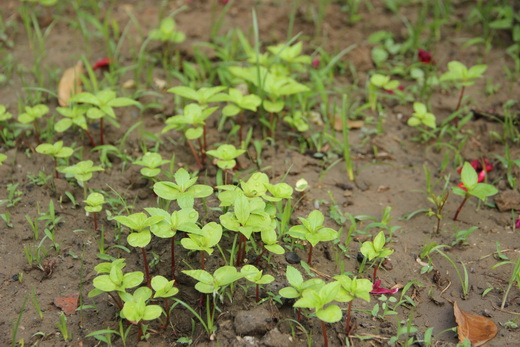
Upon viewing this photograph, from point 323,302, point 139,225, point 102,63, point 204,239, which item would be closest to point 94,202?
point 139,225

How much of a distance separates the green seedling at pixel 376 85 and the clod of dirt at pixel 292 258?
1.49 meters

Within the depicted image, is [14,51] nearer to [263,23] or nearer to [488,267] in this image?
[263,23]

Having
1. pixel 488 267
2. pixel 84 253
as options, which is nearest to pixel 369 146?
pixel 488 267

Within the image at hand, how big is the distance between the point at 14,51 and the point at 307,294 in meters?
3.17

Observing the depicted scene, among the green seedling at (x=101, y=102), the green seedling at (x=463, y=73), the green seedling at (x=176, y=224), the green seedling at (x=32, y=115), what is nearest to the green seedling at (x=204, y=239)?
the green seedling at (x=176, y=224)

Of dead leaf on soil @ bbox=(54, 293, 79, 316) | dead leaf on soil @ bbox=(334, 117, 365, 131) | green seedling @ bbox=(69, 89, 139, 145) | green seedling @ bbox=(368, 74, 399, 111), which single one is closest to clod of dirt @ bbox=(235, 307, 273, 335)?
dead leaf on soil @ bbox=(54, 293, 79, 316)

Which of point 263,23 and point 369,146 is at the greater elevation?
point 263,23

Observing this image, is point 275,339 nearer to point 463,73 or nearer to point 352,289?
point 352,289

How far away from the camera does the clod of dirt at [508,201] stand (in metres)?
3.15

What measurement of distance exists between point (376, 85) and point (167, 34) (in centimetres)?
155

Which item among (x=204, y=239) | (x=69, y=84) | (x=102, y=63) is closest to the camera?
(x=204, y=239)

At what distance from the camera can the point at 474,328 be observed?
8.13 feet

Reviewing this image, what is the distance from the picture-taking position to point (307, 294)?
231cm

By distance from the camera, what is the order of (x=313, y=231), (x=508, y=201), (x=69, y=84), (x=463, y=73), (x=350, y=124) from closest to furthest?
1. (x=313, y=231)
2. (x=508, y=201)
3. (x=463, y=73)
4. (x=350, y=124)
5. (x=69, y=84)
